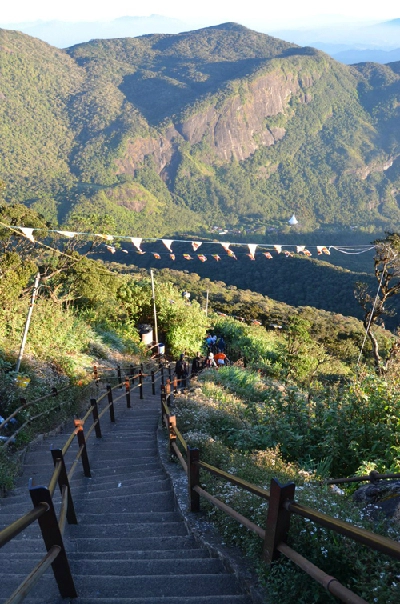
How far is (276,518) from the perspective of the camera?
8.76 feet

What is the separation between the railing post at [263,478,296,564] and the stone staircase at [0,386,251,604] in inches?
13.1

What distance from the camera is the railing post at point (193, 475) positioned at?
13.2ft

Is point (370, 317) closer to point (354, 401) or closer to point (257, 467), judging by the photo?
point (354, 401)

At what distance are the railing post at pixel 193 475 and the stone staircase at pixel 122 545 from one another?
189 mm

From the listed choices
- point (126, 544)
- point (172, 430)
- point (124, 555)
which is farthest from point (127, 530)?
point (172, 430)

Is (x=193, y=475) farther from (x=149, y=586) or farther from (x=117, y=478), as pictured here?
(x=117, y=478)

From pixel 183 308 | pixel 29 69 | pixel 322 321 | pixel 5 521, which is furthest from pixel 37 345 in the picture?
pixel 29 69

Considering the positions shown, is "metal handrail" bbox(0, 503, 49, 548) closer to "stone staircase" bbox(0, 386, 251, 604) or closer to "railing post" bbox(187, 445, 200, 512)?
"stone staircase" bbox(0, 386, 251, 604)

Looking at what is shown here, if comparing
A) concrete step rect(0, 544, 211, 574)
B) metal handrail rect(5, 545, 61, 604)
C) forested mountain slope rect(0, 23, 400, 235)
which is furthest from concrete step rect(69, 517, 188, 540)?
forested mountain slope rect(0, 23, 400, 235)

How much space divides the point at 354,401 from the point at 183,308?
1631 centimetres

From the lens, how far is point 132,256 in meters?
72.1

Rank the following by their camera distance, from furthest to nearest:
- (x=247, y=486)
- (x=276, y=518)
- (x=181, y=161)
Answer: (x=181, y=161) → (x=247, y=486) → (x=276, y=518)

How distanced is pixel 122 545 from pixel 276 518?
1.62 meters

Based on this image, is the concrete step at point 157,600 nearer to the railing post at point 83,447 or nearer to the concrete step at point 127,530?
the concrete step at point 127,530
